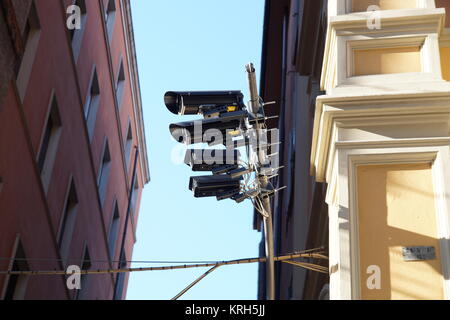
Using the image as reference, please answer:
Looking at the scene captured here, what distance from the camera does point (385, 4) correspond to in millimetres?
7402

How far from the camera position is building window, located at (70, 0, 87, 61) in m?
16.9

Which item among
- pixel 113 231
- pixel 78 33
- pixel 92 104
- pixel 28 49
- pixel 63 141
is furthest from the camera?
pixel 113 231

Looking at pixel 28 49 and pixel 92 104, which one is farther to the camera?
pixel 92 104

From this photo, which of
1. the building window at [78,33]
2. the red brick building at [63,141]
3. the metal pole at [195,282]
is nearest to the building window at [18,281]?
the red brick building at [63,141]

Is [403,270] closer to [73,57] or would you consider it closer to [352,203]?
[352,203]

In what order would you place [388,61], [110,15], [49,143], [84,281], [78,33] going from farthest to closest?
[110,15]
[84,281]
[78,33]
[49,143]
[388,61]

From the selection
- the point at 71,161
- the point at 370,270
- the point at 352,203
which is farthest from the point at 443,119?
the point at 71,161

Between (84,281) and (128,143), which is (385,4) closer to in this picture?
(84,281)

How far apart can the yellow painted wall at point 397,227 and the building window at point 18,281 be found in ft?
26.1

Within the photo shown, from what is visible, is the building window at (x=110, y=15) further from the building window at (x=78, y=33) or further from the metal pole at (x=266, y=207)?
the metal pole at (x=266, y=207)

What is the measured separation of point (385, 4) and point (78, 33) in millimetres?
11047

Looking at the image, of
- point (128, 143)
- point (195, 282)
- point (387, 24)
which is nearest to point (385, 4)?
point (387, 24)

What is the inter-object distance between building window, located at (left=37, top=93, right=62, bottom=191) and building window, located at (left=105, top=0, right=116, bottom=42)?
6.07 meters

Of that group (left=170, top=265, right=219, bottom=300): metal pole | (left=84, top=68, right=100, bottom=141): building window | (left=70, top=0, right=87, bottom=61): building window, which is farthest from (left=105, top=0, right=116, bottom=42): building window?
(left=170, top=265, right=219, bottom=300): metal pole
